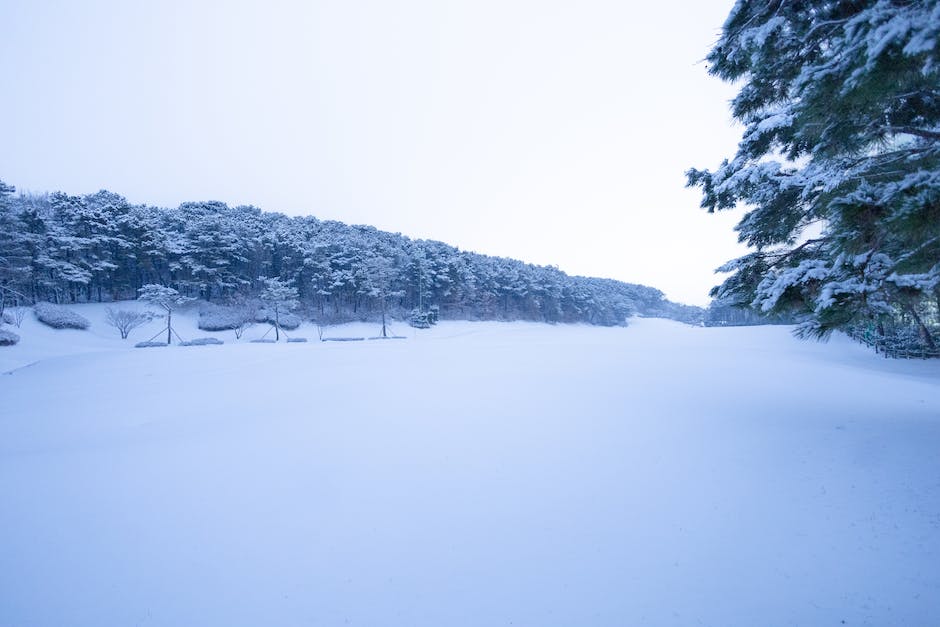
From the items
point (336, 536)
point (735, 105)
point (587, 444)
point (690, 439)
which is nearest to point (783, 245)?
point (735, 105)

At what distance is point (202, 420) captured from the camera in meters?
7.54

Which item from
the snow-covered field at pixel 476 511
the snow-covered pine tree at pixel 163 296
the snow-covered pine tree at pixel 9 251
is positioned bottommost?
the snow-covered field at pixel 476 511

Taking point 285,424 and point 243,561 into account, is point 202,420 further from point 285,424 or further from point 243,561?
point 243,561

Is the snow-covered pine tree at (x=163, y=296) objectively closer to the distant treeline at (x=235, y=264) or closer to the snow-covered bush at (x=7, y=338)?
the distant treeline at (x=235, y=264)

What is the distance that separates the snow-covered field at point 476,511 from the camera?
276cm

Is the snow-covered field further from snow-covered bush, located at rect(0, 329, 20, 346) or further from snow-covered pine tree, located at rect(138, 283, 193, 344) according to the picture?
snow-covered pine tree, located at rect(138, 283, 193, 344)

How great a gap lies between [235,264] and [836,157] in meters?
42.3

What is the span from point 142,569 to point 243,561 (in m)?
0.89

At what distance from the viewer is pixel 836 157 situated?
14.4 feet

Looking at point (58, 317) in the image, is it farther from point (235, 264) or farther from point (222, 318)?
point (235, 264)

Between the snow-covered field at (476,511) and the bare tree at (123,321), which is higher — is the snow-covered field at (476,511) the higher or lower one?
the lower one

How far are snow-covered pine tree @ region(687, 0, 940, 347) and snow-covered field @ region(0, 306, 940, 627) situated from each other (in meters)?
2.25

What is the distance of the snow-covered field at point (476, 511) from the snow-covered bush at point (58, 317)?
65.3 feet

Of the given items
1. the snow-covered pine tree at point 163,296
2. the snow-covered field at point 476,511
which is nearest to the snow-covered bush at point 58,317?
the snow-covered pine tree at point 163,296
